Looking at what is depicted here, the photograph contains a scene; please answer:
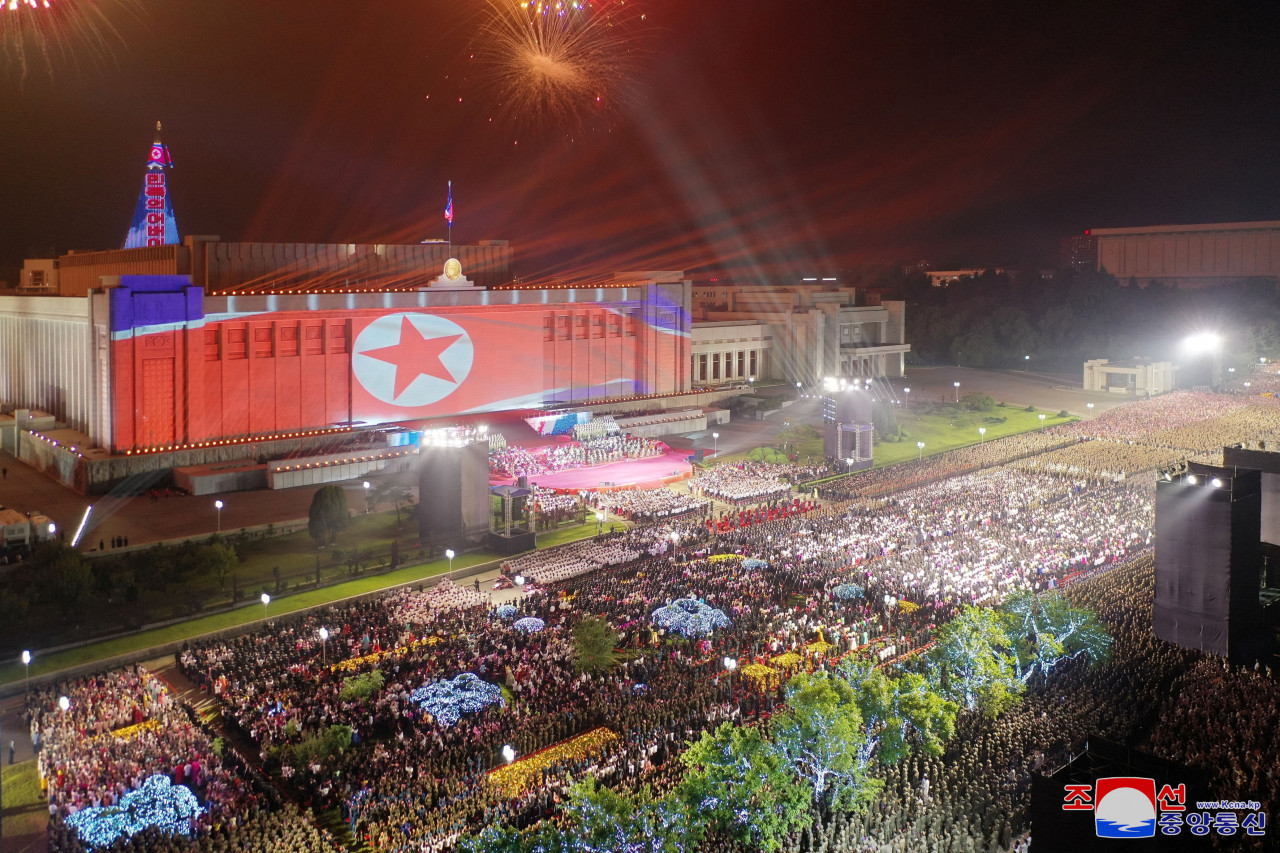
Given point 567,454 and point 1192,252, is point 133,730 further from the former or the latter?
point 1192,252

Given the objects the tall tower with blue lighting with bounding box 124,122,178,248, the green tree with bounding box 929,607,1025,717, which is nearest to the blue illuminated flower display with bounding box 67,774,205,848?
the green tree with bounding box 929,607,1025,717

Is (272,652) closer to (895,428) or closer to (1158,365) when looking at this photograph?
(895,428)

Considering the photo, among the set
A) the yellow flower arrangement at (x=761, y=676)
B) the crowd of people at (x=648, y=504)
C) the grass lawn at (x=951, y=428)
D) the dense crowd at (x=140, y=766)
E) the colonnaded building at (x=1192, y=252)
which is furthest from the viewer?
the colonnaded building at (x=1192, y=252)

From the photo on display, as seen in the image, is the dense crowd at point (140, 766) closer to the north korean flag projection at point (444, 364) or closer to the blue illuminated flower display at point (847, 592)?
the blue illuminated flower display at point (847, 592)

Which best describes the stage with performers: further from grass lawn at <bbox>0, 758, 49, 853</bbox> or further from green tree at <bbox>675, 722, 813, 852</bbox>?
green tree at <bbox>675, 722, 813, 852</bbox>

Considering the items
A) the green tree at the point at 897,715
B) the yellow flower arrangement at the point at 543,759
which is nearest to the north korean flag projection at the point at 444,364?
the yellow flower arrangement at the point at 543,759
